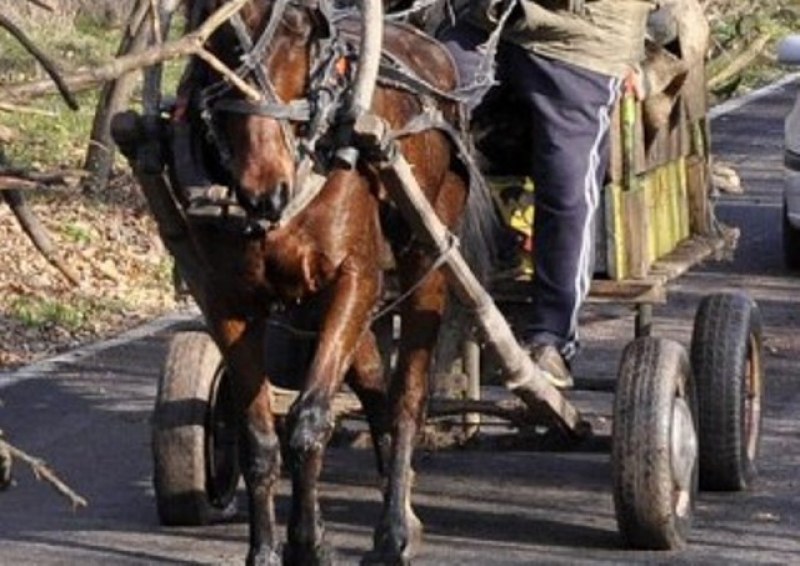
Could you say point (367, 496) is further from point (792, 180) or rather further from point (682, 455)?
point (792, 180)

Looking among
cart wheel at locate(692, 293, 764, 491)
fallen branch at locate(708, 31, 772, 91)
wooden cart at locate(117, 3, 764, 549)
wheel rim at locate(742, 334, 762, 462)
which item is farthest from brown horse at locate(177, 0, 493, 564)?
fallen branch at locate(708, 31, 772, 91)

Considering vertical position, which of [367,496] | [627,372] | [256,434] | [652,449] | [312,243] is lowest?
[367,496]

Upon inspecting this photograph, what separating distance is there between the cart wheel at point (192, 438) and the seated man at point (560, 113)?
1176 millimetres

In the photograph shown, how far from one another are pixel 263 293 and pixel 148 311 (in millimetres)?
7095

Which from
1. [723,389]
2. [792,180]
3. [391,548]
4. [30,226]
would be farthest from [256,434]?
[792,180]

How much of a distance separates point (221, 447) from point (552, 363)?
1.32 metres

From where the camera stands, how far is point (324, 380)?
805cm

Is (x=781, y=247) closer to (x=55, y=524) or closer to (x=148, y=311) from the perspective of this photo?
(x=148, y=311)

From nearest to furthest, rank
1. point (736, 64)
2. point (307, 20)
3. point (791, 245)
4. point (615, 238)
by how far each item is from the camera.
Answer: point (307, 20), point (615, 238), point (791, 245), point (736, 64)

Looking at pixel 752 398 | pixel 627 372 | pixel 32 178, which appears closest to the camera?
pixel 32 178

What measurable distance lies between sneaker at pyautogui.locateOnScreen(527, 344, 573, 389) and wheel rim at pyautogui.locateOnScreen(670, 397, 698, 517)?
408 mm

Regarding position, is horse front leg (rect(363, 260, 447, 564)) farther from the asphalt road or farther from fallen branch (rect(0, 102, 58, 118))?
fallen branch (rect(0, 102, 58, 118))

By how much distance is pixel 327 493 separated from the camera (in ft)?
32.9

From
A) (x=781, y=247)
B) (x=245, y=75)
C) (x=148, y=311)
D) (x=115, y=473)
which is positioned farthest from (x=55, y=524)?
(x=781, y=247)
